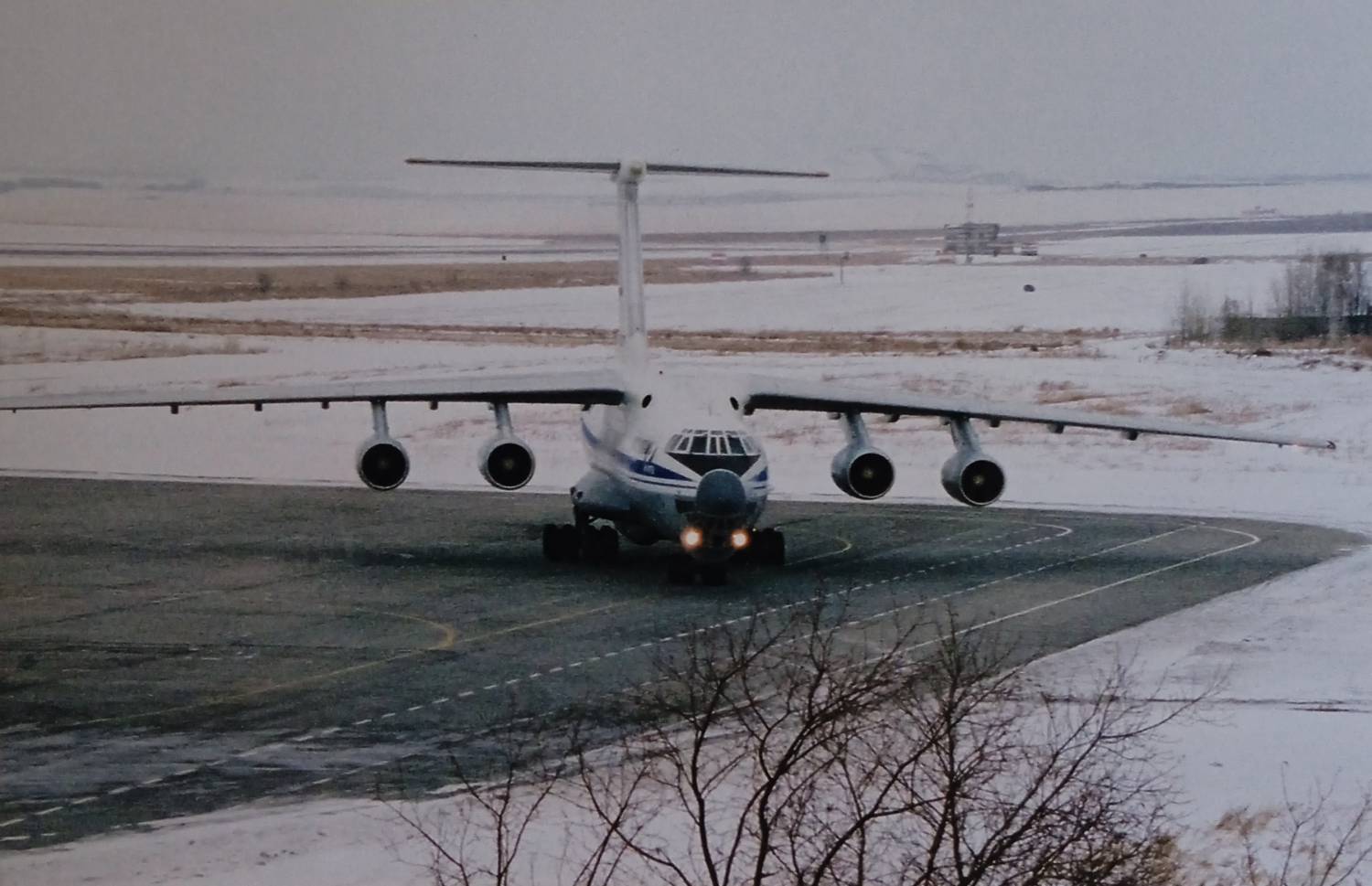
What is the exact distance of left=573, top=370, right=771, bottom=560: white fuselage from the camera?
1678cm

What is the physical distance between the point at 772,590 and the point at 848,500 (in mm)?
6159

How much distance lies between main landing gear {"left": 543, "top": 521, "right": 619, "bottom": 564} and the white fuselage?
0.37 metres

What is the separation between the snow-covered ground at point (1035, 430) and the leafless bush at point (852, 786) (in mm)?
1080

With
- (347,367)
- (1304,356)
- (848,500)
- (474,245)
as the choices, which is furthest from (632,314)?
(1304,356)

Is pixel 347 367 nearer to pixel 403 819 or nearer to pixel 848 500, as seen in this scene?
pixel 848 500

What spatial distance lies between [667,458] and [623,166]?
319 centimetres

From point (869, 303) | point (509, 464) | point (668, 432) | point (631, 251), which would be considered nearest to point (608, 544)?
point (509, 464)

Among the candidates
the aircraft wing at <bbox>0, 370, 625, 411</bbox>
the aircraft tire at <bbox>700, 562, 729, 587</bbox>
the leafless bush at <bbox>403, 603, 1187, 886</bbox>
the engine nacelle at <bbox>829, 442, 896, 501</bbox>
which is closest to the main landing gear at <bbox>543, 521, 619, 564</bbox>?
the aircraft wing at <bbox>0, 370, 625, 411</bbox>

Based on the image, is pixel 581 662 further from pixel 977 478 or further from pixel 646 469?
pixel 977 478

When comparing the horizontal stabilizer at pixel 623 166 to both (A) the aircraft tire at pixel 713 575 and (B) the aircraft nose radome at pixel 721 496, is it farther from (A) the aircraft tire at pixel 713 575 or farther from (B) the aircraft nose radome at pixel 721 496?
(A) the aircraft tire at pixel 713 575

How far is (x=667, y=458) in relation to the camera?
16938mm

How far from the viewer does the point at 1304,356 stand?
17.6 metres

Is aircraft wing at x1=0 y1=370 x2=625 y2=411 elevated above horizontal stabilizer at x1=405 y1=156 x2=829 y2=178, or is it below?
below

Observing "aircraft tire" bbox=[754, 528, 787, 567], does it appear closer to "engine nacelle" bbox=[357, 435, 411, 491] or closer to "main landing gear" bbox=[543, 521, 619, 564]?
"main landing gear" bbox=[543, 521, 619, 564]
